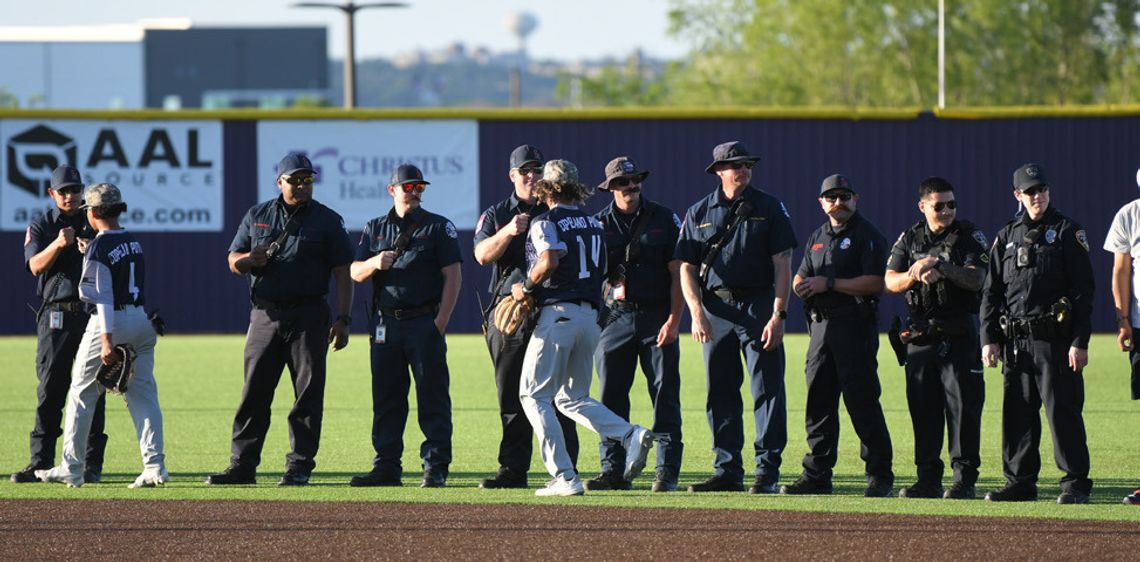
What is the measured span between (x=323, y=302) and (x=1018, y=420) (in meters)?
4.11

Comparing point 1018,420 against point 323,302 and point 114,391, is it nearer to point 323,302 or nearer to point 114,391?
point 323,302

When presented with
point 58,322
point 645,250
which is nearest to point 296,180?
point 58,322

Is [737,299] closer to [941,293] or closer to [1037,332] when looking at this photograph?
[941,293]

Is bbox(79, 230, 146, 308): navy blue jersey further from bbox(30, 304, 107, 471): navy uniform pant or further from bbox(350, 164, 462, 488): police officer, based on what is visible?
bbox(350, 164, 462, 488): police officer

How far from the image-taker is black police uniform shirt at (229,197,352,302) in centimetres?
958

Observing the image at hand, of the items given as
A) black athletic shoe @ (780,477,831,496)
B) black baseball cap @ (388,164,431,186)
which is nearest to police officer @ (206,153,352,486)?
black baseball cap @ (388,164,431,186)

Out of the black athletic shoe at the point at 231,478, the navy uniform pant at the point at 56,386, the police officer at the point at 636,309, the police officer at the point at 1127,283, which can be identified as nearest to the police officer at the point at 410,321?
the black athletic shoe at the point at 231,478

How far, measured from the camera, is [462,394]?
15.0m

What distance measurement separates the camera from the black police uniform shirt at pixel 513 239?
31.0 feet

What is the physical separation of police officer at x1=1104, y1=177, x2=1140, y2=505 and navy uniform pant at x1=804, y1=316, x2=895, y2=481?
4.41 feet

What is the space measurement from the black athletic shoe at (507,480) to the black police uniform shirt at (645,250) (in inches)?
48.6

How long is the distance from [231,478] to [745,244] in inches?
132

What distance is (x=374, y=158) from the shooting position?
72.7 feet

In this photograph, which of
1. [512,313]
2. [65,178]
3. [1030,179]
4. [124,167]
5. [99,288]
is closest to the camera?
[1030,179]
